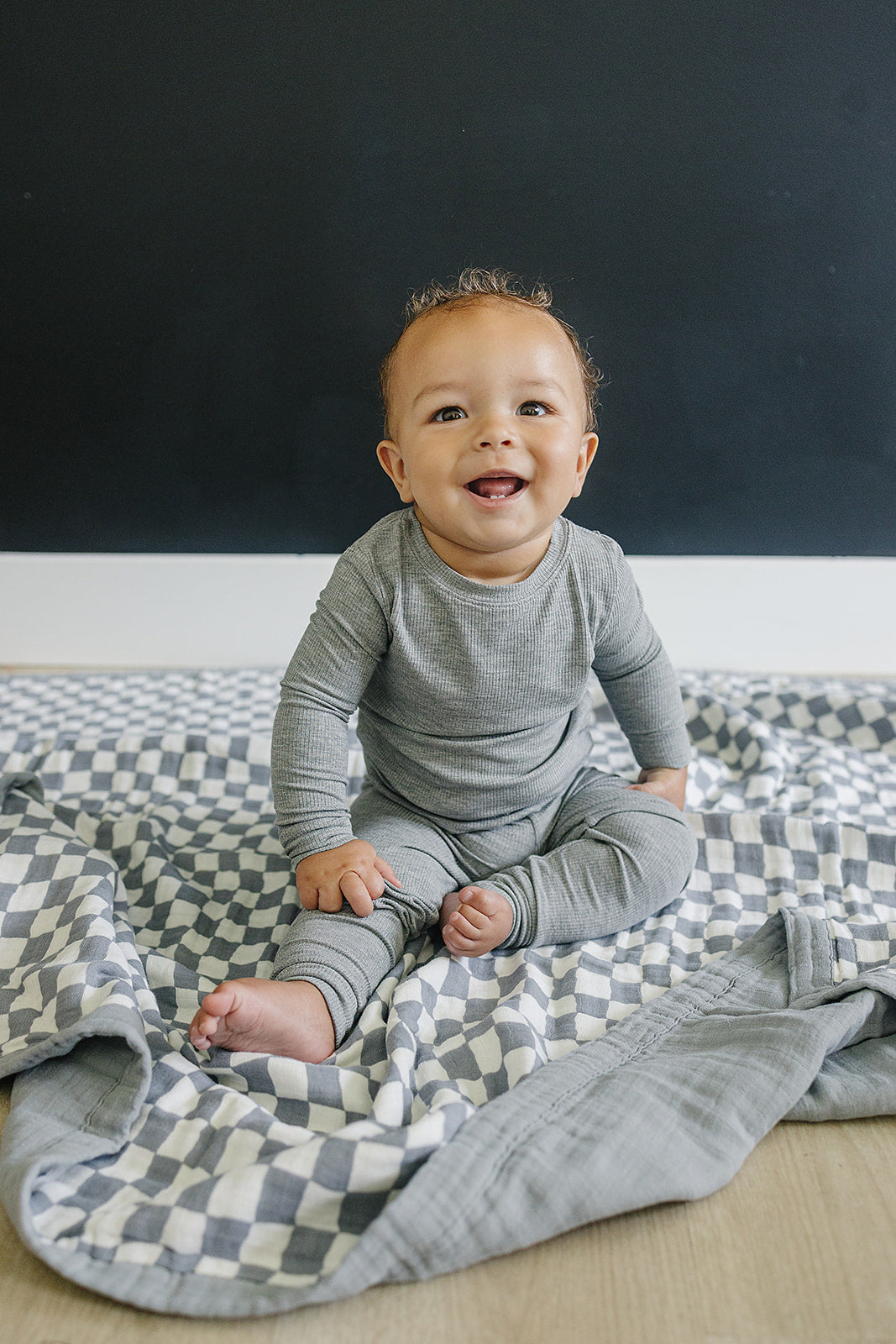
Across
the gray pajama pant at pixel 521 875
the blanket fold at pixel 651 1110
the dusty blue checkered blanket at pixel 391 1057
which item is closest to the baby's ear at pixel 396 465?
the gray pajama pant at pixel 521 875

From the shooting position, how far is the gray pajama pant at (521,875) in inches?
35.5

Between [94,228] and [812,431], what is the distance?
46.3 inches

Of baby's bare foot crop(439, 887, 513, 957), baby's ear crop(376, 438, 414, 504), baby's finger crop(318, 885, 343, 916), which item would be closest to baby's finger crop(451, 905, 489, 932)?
baby's bare foot crop(439, 887, 513, 957)

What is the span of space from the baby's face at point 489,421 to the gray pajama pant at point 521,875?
295 millimetres

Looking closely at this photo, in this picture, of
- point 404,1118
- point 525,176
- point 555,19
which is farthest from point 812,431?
point 404,1118

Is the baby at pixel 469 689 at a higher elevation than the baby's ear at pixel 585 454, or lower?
lower

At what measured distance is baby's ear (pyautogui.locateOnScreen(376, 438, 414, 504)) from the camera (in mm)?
1017

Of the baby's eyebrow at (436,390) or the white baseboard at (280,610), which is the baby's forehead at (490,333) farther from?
the white baseboard at (280,610)

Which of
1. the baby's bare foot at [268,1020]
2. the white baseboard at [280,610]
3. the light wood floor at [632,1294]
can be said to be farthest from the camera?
the white baseboard at [280,610]

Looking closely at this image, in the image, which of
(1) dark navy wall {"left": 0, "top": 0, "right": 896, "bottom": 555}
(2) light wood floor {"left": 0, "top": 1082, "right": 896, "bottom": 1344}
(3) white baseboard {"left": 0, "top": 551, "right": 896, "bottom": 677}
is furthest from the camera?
(3) white baseboard {"left": 0, "top": 551, "right": 896, "bottom": 677}

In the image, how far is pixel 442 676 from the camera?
1.02m

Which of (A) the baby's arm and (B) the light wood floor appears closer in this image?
(B) the light wood floor

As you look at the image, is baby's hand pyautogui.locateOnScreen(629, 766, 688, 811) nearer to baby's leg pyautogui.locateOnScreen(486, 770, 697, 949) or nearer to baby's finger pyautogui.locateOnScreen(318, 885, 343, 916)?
baby's leg pyautogui.locateOnScreen(486, 770, 697, 949)

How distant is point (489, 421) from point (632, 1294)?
68cm
